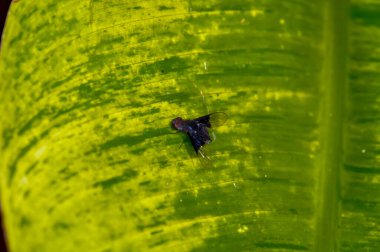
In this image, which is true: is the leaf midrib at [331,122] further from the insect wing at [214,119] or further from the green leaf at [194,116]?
the insect wing at [214,119]

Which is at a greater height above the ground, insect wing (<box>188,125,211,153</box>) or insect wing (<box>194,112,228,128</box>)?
insect wing (<box>194,112,228,128</box>)

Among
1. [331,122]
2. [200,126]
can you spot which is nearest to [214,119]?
[200,126]

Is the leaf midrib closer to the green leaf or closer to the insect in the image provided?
the green leaf

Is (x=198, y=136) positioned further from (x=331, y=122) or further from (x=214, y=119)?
(x=331, y=122)

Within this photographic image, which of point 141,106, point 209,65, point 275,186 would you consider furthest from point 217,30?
point 275,186

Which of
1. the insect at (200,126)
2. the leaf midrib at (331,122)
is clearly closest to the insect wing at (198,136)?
the insect at (200,126)

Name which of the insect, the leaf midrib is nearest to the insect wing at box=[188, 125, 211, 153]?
the insect
